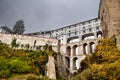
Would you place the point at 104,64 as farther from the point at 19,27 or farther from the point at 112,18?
the point at 19,27

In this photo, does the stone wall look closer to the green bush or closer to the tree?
the green bush

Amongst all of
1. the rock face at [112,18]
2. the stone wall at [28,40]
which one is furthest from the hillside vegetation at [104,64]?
the stone wall at [28,40]

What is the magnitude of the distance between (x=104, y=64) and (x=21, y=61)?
64.9ft

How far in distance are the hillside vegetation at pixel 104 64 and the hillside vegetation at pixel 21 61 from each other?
957 centimetres

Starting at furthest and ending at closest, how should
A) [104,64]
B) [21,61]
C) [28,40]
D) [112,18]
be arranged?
[28,40]
[21,61]
[112,18]
[104,64]

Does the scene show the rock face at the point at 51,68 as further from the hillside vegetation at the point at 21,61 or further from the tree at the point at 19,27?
the tree at the point at 19,27

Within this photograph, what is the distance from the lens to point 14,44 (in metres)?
69.1

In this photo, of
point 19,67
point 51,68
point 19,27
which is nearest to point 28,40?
point 51,68

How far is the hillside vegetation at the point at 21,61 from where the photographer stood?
5212 centimetres

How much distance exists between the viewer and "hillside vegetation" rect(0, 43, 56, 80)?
52.1 meters

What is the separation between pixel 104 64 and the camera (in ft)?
136

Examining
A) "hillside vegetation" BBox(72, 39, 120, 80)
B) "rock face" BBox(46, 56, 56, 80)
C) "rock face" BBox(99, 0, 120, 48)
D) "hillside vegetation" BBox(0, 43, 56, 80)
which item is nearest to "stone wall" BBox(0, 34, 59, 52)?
"hillside vegetation" BBox(0, 43, 56, 80)

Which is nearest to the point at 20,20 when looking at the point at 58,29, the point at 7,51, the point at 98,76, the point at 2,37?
the point at 58,29

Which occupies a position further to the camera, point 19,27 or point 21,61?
point 19,27
